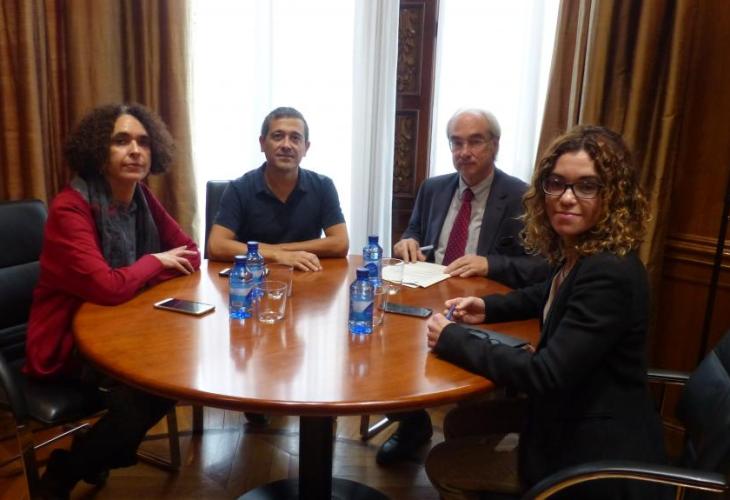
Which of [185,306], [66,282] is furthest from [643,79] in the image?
[66,282]

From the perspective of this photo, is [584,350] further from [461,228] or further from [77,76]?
[77,76]

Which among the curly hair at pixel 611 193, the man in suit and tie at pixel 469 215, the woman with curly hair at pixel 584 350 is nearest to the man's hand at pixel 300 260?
the man in suit and tie at pixel 469 215

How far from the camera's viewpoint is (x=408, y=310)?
169cm

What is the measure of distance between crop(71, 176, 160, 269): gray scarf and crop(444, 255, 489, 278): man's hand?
1096mm

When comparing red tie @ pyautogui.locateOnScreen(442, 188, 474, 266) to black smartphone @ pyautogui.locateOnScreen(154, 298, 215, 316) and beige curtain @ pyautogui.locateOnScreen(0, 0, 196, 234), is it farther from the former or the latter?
beige curtain @ pyautogui.locateOnScreen(0, 0, 196, 234)

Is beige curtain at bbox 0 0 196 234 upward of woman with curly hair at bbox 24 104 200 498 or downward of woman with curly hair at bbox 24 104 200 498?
upward

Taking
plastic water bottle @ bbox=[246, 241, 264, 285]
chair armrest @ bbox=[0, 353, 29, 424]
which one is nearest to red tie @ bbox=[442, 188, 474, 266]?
plastic water bottle @ bbox=[246, 241, 264, 285]

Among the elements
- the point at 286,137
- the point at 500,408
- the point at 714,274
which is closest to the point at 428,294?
the point at 500,408

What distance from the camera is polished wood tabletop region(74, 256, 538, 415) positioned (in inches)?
46.1

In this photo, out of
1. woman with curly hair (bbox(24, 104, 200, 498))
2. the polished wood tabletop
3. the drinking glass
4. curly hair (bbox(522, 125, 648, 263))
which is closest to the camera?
the polished wood tabletop

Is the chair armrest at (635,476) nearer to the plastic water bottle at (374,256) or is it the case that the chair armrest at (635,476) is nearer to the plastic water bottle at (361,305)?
the plastic water bottle at (361,305)

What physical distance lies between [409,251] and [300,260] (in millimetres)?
464

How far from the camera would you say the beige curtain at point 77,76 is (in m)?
2.53

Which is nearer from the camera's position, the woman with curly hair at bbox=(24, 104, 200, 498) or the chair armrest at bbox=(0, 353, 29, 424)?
the chair armrest at bbox=(0, 353, 29, 424)
